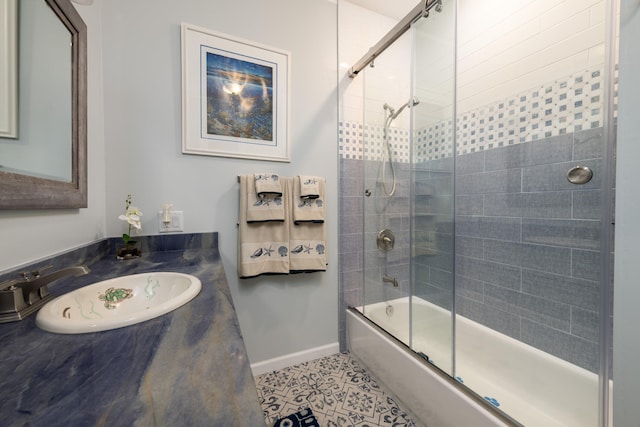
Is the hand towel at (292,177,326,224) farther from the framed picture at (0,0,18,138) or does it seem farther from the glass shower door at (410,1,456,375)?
the framed picture at (0,0,18,138)

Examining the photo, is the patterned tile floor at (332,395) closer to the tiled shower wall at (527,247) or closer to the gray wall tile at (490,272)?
the tiled shower wall at (527,247)

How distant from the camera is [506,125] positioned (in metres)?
1.37

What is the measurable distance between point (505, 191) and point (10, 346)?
190cm

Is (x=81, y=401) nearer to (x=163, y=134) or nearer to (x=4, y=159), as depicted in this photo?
(x=4, y=159)

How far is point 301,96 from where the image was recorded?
160cm

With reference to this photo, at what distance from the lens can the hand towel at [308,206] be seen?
151 cm

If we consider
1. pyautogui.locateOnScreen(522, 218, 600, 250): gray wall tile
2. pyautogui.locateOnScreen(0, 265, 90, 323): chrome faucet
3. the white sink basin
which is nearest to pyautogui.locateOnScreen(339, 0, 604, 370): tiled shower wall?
pyautogui.locateOnScreen(522, 218, 600, 250): gray wall tile

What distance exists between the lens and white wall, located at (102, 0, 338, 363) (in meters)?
1.22

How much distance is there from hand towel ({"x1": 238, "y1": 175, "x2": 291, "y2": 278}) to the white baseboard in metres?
0.60

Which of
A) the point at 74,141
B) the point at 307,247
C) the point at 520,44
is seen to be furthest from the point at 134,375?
the point at 520,44

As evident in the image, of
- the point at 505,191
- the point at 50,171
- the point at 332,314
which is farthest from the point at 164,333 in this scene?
the point at 505,191

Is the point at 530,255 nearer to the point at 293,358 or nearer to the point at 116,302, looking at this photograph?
the point at 293,358

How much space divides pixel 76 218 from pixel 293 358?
1.40m

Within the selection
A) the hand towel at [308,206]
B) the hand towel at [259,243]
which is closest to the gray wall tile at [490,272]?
the hand towel at [308,206]
